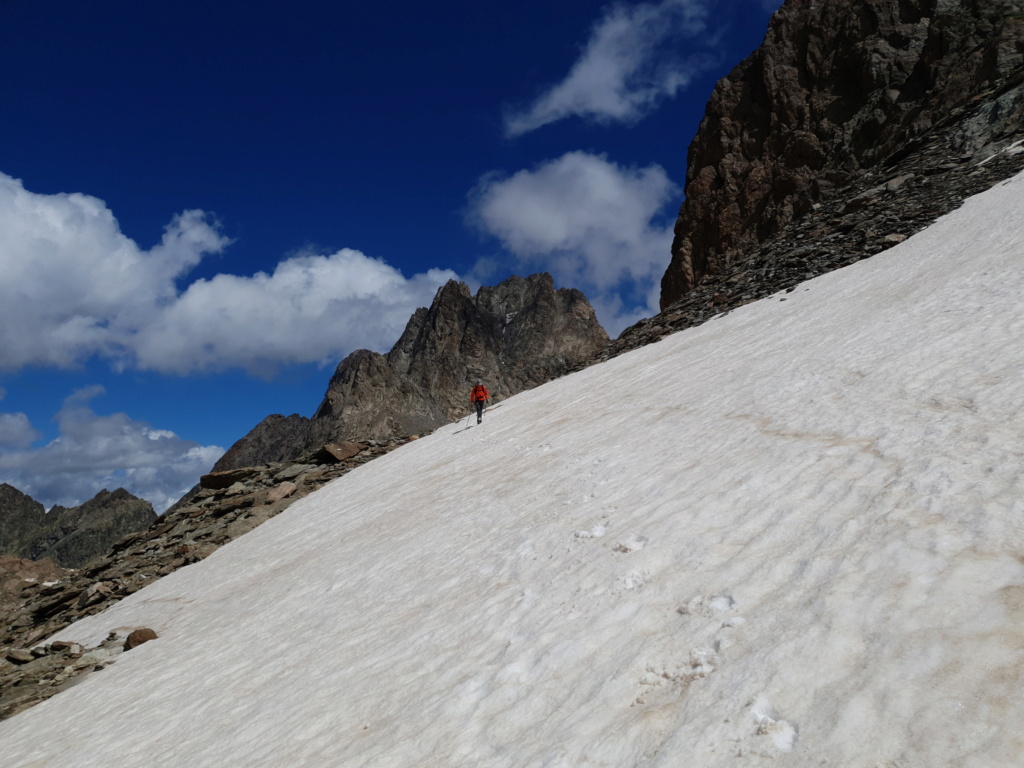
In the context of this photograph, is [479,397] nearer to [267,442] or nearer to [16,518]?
[267,442]

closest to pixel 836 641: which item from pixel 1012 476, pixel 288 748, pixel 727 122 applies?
pixel 1012 476

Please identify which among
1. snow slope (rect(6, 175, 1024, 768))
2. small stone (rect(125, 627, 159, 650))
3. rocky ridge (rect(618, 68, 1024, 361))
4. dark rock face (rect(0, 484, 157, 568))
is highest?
dark rock face (rect(0, 484, 157, 568))

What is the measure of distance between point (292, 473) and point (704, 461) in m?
22.2

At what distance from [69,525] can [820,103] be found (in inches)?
5034

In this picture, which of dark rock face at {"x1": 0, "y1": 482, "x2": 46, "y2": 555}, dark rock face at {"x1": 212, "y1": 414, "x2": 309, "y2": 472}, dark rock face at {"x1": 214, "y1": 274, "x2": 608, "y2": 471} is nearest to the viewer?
dark rock face at {"x1": 0, "y1": 482, "x2": 46, "y2": 555}

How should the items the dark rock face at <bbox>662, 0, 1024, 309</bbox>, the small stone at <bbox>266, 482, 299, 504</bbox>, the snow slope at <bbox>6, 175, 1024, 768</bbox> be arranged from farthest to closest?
1. the dark rock face at <bbox>662, 0, 1024, 309</bbox>
2. the small stone at <bbox>266, 482, 299, 504</bbox>
3. the snow slope at <bbox>6, 175, 1024, 768</bbox>

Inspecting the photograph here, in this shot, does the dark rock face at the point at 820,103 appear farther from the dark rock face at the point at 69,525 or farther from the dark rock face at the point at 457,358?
the dark rock face at the point at 69,525

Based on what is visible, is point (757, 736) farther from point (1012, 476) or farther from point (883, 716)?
point (1012, 476)

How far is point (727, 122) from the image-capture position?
194ft

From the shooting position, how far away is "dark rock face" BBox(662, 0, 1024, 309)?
40469 millimetres

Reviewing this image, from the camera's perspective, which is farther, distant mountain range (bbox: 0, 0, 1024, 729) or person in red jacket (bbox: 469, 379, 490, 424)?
distant mountain range (bbox: 0, 0, 1024, 729)

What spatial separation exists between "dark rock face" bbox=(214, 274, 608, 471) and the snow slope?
265 ft

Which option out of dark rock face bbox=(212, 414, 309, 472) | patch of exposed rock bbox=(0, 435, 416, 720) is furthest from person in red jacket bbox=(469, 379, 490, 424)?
dark rock face bbox=(212, 414, 309, 472)

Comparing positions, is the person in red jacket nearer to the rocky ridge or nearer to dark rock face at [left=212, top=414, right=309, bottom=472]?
the rocky ridge
